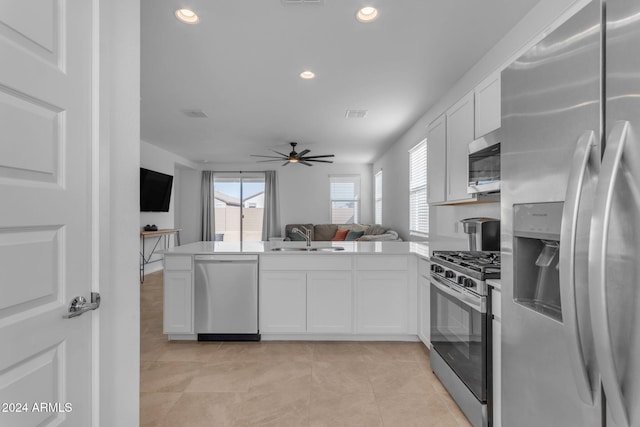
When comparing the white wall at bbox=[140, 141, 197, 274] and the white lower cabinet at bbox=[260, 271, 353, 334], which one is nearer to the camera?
the white lower cabinet at bbox=[260, 271, 353, 334]

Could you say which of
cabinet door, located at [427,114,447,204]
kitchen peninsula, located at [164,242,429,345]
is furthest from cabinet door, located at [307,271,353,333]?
cabinet door, located at [427,114,447,204]

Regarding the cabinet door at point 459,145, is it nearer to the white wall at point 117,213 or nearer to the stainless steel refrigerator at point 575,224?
the stainless steel refrigerator at point 575,224

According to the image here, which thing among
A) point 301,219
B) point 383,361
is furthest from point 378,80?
point 301,219

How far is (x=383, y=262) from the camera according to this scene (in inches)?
119

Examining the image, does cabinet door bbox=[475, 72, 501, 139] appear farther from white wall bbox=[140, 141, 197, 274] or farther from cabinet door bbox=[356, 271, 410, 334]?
white wall bbox=[140, 141, 197, 274]

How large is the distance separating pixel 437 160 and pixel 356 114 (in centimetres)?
176

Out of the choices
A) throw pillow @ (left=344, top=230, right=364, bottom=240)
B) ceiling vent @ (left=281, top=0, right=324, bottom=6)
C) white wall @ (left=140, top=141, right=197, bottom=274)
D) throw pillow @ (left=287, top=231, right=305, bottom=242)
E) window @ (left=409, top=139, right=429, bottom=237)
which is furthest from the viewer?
throw pillow @ (left=287, top=231, right=305, bottom=242)

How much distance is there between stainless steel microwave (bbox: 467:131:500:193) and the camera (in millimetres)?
2027

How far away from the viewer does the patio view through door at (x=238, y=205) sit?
Result: 859cm

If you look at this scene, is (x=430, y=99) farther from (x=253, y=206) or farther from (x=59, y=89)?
(x=253, y=206)

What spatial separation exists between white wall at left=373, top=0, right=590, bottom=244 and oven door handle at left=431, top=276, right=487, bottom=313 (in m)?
0.88

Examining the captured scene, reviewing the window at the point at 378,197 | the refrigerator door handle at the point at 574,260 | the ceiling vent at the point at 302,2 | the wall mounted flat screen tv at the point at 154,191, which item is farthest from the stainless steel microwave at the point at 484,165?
the wall mounted flat screen tv at the point at 154,191

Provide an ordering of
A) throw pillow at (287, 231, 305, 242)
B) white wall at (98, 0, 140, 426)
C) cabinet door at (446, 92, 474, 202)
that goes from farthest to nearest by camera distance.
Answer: throw pillow at (287, 231, 305, 242) < cabinet door at (446, 92, 474, 202) < white wall at (98, 0, 140, 426)

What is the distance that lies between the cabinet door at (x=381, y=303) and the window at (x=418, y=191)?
1588mm
